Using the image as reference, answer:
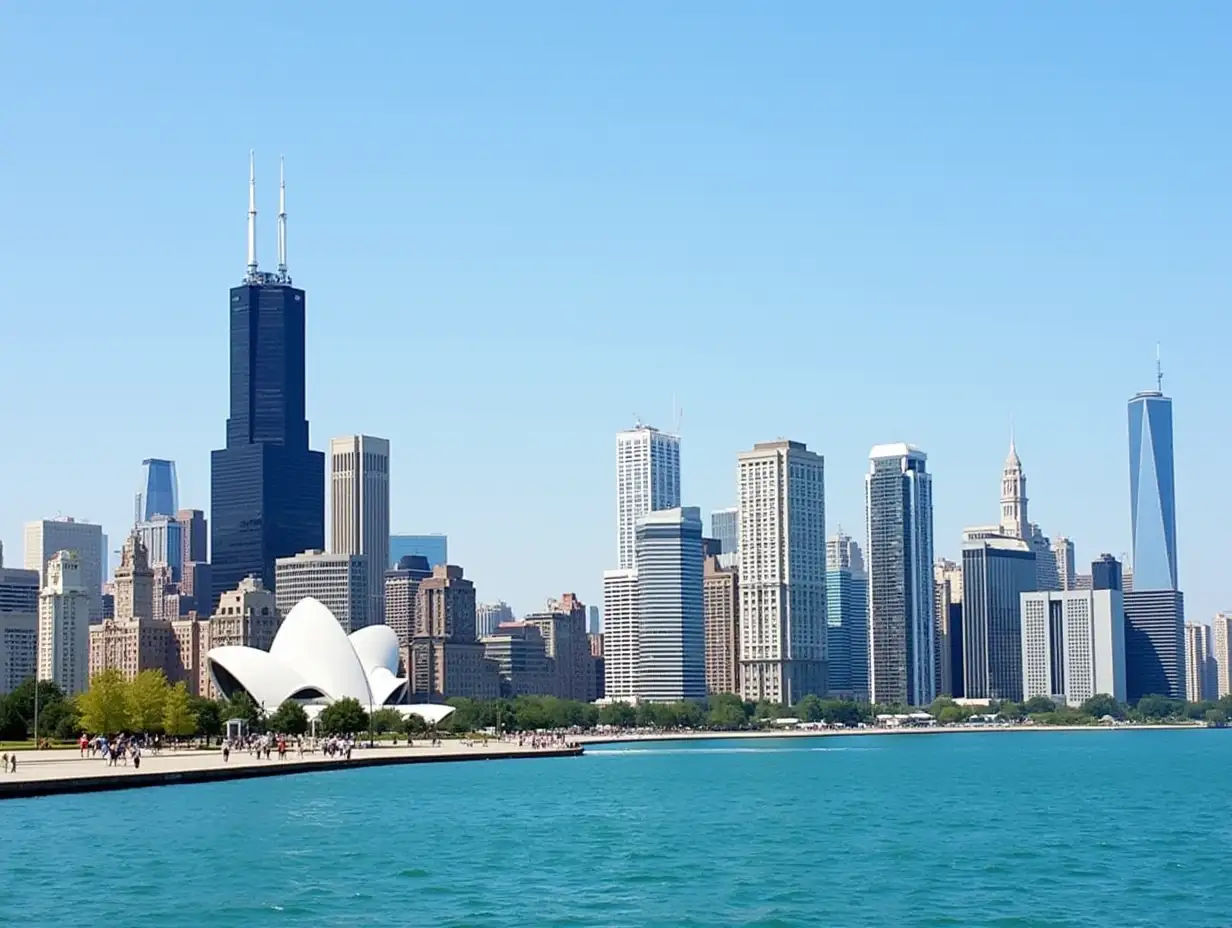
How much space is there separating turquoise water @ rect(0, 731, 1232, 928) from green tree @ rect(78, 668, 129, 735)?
74.3 ft

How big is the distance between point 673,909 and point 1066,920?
7.29 metres

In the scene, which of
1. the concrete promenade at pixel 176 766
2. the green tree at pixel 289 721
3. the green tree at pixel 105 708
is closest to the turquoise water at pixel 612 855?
the concrete promenade at pixel 176 766

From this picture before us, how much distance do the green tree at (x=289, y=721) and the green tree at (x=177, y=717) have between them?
32.6 feet

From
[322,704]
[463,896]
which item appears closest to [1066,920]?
[463,896]

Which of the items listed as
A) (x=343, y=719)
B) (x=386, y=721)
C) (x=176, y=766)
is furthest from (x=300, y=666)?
(x=176, y=766)

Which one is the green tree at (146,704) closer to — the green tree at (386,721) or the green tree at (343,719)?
the green tree at (343,719)

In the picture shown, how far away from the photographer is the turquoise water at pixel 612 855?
35.9 meters

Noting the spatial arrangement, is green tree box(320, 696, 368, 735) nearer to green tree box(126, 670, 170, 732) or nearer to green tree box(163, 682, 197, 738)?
green tree box(163, 682, 197, 738)

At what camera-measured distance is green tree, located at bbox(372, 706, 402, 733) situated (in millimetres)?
142538

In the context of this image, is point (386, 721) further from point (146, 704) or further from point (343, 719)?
point (146, 704)

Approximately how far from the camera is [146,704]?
103 m

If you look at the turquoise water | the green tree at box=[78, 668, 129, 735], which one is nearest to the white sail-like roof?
the green tree at box=[78, 668, 129, 735]

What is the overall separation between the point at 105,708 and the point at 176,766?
24.5 meters

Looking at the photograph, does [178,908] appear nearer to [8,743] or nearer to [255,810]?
[255,810]
